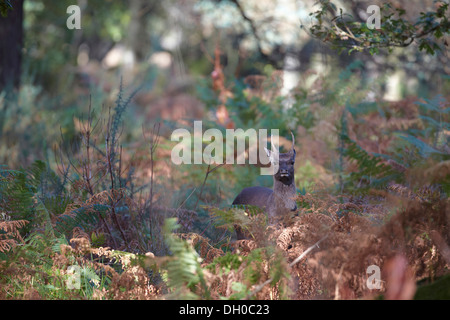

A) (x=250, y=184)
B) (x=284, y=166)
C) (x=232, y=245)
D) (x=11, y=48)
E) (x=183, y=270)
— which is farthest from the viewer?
(x=11, y=48)

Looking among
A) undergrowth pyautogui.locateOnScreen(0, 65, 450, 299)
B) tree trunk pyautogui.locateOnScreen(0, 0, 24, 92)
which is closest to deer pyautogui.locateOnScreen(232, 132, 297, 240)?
undergrowth pyautogui.locateOnScreen(0, 65, 450, 299)

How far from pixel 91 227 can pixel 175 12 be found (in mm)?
10724

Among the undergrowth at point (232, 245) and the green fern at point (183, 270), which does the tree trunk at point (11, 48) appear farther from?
the green fern at point (183, 270)

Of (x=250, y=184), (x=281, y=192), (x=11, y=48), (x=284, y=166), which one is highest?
(x=11, y=48)

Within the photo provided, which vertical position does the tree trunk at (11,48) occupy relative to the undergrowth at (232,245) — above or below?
above

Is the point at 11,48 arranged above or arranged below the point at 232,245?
above

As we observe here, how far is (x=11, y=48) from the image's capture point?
10742 mm

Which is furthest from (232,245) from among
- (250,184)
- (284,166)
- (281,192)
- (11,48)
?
(11,48)

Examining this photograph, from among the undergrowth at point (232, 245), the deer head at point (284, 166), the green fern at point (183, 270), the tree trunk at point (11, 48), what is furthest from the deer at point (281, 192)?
the tree trunk at point (11, 48)

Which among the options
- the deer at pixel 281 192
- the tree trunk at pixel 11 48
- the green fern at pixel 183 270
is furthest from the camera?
the tree trunk at pixel 11 48

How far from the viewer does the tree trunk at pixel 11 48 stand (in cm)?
1026

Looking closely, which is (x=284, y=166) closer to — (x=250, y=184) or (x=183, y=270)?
(x=183, y=270)

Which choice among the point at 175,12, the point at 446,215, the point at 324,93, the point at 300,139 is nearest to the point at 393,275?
the point at 446,215

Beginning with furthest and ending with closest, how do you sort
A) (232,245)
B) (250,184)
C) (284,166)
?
(250,184), (284,166), (232,245)
